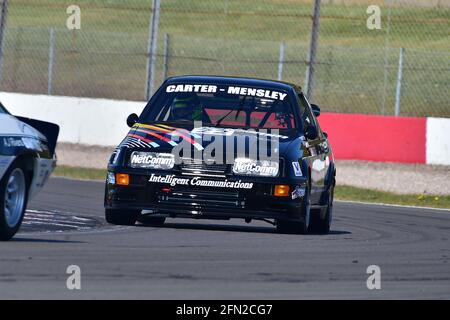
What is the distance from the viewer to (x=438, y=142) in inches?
789

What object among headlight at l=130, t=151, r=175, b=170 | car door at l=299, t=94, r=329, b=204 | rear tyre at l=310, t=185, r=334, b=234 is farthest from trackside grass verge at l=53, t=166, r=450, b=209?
headlight at l=130, t=151, r=175, b=170

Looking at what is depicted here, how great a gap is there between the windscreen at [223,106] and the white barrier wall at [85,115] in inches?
340

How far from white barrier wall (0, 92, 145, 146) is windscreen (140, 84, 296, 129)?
863cm

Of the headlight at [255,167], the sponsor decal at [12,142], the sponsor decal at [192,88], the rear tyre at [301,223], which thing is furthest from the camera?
the sponsor decal at [192,88]

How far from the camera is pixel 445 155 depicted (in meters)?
20.0

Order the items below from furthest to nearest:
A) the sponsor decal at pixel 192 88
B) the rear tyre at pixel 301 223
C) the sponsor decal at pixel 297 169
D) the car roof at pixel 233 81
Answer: the car roof at pixel 233 81 → the sponsor decal at pixel 192 88 → the rear tyre at pixel 301 223 → the sponsor decal at pixel 297 169

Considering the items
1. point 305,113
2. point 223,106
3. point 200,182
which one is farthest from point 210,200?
point 305,113

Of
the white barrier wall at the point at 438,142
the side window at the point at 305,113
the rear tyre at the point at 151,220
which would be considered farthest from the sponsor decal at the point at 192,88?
the white barrier wall at the point at 438,142

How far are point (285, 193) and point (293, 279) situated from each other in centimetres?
311

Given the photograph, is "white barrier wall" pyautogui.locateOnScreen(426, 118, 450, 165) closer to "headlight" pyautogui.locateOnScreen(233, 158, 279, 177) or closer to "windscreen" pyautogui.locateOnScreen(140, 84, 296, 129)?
"windscreen" pyautogui.locateOnScreen(140, 84, 296, 129)

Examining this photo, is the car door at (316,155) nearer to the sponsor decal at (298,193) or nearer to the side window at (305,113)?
the side window at (305,113)

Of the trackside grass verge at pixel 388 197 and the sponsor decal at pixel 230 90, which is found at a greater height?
the sponsor decal at pixel 230 90

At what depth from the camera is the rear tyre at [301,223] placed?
12.3 meters
